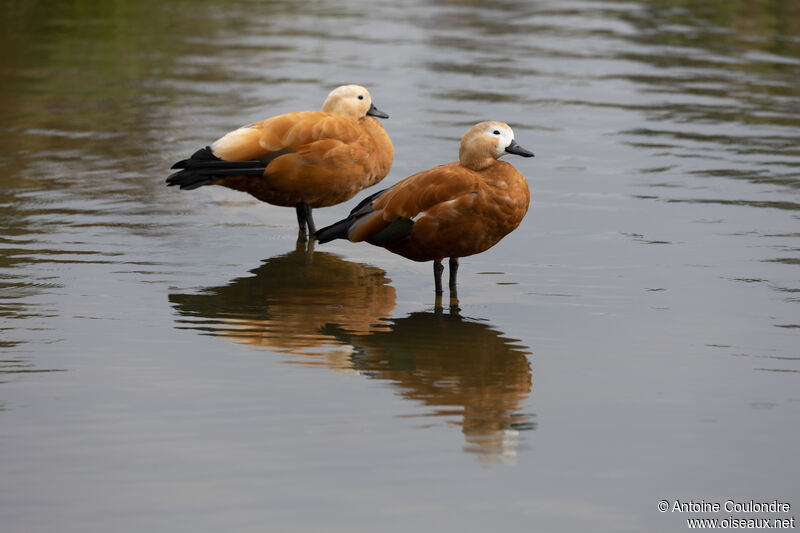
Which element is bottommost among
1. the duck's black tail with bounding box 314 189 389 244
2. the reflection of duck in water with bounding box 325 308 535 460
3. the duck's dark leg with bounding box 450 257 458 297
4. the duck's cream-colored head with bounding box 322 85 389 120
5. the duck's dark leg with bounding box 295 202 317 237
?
the reflection of duck in water with bounding box 325 308 535 460

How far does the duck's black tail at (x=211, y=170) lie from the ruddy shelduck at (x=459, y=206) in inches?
59.5

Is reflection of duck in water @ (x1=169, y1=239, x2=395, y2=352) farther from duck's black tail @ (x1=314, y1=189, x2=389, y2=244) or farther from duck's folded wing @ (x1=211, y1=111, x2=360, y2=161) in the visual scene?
duck's folded wing @ (x1=211, y1=111, x2=360, y2=161)

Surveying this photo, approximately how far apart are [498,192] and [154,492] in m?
3.37

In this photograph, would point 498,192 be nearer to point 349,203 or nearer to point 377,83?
point 349,203

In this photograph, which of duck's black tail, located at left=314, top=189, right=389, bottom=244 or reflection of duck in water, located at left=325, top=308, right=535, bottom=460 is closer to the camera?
reflection of duck in water, located at left=325, top=308, right=535, bottom=460

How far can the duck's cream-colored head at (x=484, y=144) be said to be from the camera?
8141 millimetres

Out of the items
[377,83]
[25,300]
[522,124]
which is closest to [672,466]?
[25,300]

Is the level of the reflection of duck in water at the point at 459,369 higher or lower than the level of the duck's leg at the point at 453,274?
lower

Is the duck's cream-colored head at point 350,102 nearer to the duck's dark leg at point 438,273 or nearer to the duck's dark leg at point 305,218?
the duck's dark leg at point 305,218

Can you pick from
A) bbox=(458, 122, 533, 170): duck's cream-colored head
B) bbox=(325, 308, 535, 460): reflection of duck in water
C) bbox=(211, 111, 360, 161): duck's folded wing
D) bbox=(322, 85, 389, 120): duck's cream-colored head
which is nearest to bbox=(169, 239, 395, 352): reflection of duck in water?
bbox=(325, 308, 535, 460): reflection of duck in water

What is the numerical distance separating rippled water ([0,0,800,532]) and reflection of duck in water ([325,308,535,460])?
0.07 feet

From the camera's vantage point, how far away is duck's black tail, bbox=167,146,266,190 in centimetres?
959

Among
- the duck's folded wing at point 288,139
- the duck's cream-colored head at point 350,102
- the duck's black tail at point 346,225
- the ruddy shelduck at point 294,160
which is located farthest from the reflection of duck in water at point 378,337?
the duck's cream-colored head at point 350,102

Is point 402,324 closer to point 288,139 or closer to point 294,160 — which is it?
point 294,160
